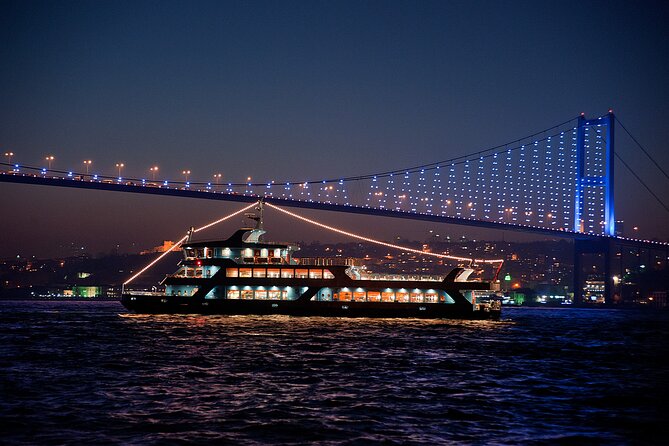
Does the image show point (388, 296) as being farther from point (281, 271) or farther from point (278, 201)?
point (278, 201)

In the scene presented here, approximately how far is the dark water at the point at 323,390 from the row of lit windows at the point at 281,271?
13.6m

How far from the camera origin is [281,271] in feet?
162

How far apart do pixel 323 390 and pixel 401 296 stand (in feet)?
100

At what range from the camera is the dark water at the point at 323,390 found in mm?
14414

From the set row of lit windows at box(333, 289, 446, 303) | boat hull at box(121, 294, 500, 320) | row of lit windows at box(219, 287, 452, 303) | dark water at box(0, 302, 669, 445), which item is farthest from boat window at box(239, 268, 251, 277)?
dark water at box(0, 302, 669, 445)

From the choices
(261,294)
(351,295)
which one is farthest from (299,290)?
(351,295)

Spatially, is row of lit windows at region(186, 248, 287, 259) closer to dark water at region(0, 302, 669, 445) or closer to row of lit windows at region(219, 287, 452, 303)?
row of lit windows at region(219, 287, 452, 303)

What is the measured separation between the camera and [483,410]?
16.9 meters

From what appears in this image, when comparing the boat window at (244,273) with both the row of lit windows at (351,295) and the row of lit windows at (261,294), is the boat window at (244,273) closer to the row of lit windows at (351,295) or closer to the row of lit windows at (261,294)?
the row of lit windows at (351,295)

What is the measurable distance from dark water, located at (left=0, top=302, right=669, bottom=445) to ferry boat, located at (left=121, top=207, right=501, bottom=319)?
1307cm

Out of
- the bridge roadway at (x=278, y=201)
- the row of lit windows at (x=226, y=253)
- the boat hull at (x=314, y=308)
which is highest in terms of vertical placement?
the bridge roadway at (x=278, y=201)

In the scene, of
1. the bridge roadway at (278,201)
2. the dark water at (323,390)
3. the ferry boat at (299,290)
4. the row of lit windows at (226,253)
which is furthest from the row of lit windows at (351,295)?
the bridge roadway at (278,201)

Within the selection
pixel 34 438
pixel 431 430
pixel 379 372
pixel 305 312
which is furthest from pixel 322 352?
pixel 305 312

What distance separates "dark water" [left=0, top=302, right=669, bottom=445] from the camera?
47.3 ft
